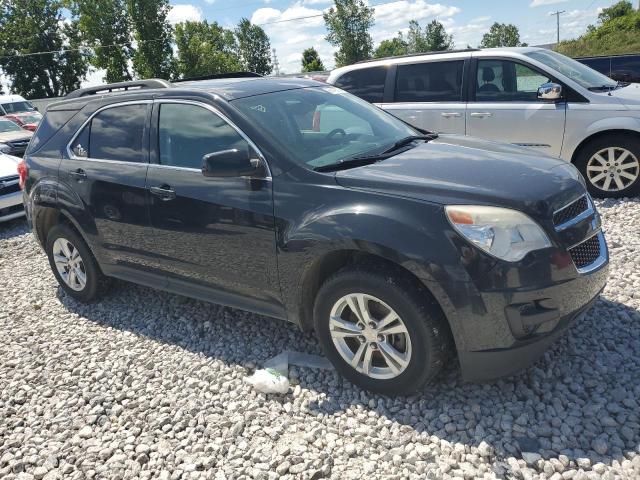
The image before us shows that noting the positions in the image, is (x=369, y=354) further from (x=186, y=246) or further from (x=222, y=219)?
(x=186, y=246)

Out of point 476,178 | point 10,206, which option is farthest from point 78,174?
point 10,206

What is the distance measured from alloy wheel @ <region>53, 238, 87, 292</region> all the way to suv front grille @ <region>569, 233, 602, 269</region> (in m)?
3.83

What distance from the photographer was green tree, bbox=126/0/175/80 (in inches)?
1414

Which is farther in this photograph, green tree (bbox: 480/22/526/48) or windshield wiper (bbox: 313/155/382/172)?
green tree (bbox: 480/22/526/48)

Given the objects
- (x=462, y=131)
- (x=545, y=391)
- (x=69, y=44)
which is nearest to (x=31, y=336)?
(x=545, y=391)

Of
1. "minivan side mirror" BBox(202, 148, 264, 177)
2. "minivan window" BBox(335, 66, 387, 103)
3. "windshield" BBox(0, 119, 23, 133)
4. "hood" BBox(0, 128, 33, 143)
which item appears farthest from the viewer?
"windshield" BBox(0, 119, 23, 133)

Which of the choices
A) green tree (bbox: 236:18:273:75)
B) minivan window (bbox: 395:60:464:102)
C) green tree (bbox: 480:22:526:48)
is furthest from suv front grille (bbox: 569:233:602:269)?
green tree (bbox: 480:22:526:48)

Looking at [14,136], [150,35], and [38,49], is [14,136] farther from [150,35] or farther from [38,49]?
[38,49]

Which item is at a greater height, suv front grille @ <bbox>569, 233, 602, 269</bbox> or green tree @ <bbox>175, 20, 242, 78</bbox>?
green tree @ <bbox>175, 20, 242, 78</bbox>

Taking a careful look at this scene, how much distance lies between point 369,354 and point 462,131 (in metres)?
4.51

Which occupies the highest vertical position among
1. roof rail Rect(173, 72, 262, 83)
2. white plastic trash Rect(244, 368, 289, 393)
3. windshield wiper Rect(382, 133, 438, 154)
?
roof rail Rect(173, 72, 262, 83)

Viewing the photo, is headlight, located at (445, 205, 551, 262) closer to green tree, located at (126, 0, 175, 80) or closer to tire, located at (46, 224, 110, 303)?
tire, located at (46, 224, 110, 303)

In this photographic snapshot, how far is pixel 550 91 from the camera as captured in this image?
6.07 metres

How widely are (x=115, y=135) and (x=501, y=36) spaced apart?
97229 mm
